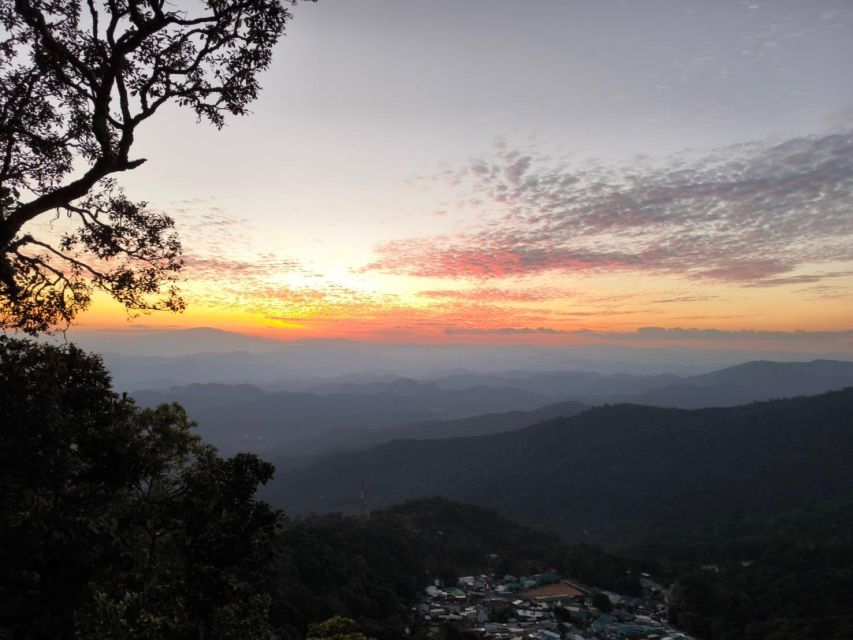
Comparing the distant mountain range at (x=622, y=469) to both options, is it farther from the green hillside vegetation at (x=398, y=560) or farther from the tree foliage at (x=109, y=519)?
the tree foliage at (x=109, y=519)

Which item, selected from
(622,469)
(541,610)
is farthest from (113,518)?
(622,469)

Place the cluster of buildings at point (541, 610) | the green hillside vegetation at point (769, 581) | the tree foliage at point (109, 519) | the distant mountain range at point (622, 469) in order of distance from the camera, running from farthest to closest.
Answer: the distant mountain range at point (622, 469) < the cluster of buildings at point (541, 610) < the green hillside vegetation at point (769, 581) < the tree foliage at point (109, 519)

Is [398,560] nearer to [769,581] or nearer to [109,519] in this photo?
[769,581]

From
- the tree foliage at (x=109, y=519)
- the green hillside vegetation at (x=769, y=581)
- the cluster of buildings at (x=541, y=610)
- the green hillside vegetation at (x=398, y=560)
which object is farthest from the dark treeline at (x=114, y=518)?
the green hillside vegetation at (x=769, y=581)

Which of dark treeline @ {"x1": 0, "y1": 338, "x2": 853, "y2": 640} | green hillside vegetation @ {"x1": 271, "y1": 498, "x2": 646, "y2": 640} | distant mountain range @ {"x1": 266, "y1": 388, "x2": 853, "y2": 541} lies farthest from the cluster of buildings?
distant mountain range @ {"x1": 266, "y1": 388, "x2": 853, "y2": 541}

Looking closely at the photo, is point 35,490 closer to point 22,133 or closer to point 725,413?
point 22,133
